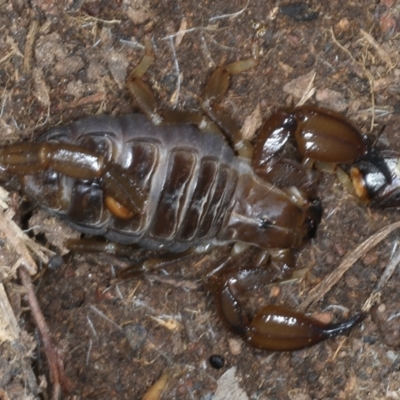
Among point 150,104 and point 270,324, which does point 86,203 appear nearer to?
point 150,104

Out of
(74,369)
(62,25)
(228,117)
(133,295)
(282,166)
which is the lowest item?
(74,369)

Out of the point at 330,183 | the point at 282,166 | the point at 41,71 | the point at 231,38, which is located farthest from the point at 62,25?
the point at 330,183

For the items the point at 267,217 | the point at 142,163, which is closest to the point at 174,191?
the point at 142,163

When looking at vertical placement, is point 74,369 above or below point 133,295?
below

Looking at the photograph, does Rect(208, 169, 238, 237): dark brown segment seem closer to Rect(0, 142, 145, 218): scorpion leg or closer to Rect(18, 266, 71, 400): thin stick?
Rect(0, 142, 145, 218): scorpion leg

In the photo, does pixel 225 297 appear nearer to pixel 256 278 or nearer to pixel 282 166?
pixel 256 278

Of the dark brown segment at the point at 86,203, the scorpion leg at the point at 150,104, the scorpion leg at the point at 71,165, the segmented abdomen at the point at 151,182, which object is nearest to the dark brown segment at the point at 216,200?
the segmented abdomen at the point at 151,182
